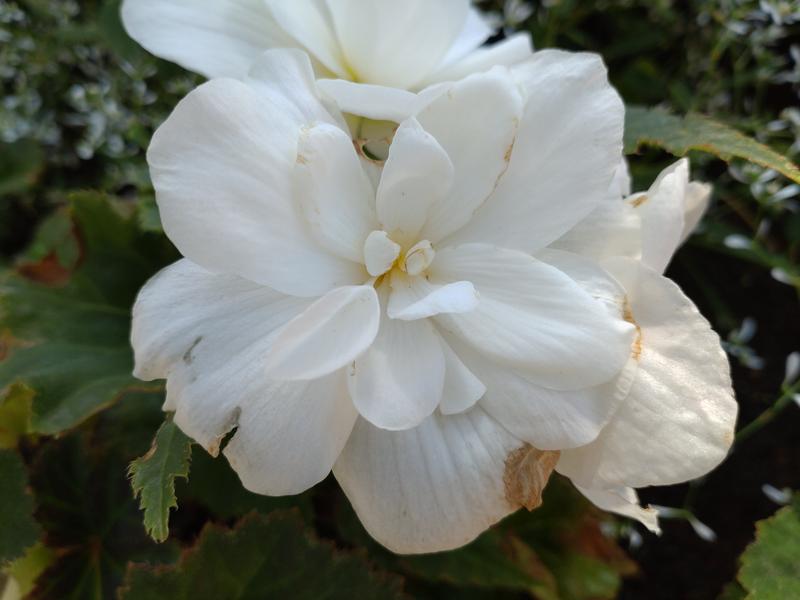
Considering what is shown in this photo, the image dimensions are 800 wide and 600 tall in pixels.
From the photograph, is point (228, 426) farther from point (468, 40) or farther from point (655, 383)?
point (468, 40)

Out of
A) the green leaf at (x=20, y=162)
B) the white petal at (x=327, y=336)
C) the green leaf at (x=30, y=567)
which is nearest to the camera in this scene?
the white petal at (x=327, y=336)

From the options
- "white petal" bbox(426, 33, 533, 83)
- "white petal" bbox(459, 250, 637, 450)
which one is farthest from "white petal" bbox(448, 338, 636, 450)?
"white petal" bbox(426, 33, 533, 83)

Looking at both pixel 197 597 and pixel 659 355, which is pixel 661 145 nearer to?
A: pixel 659 355

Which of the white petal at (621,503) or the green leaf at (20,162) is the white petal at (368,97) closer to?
the white petal at (621,503)

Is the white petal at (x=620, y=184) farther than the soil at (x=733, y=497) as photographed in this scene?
No

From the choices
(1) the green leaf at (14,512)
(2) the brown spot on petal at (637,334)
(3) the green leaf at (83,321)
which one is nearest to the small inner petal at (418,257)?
(2) the brown spot on petal at (637,334)

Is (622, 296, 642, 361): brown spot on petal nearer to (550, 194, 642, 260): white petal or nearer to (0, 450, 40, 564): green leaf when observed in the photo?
(550, 194, 642, 260): white petal

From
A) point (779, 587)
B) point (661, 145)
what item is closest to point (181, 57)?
point (661, 145)
